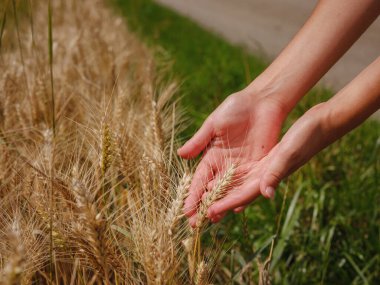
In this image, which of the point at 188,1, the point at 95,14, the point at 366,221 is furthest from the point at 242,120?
the point at 188,1

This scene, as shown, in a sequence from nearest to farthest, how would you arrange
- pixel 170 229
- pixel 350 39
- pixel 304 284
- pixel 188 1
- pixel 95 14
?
pixel 170 229 < pixel 350 39 < pixel 304 284 < pixel 95 14 < pixel 188 1

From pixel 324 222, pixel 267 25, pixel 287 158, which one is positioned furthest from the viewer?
pixel 267 25

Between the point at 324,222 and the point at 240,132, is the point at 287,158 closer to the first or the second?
the point at 240,132

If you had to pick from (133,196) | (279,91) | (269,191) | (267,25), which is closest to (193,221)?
(269,191)

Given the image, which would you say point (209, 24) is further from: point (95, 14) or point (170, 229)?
point (170, 229)

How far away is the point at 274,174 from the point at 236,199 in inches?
5.1

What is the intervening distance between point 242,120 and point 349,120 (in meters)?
0.43

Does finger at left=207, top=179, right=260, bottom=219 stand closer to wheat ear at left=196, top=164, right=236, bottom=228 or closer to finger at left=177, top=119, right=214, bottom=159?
wheat ear at left=196, top=164, right=236, bottom=228

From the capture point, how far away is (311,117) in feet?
4.68

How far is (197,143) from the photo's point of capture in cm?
167

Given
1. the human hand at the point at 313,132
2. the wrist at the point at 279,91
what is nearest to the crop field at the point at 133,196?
the human hand at the point at 313,132

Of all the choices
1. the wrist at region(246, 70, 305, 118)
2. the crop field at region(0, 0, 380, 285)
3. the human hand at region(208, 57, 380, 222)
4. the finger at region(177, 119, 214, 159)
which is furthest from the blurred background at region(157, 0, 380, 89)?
the human hand at region(208, 57, 380, 222)

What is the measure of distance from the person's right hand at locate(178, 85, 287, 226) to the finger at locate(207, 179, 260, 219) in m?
0.18

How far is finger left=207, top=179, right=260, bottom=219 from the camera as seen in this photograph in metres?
1.38
